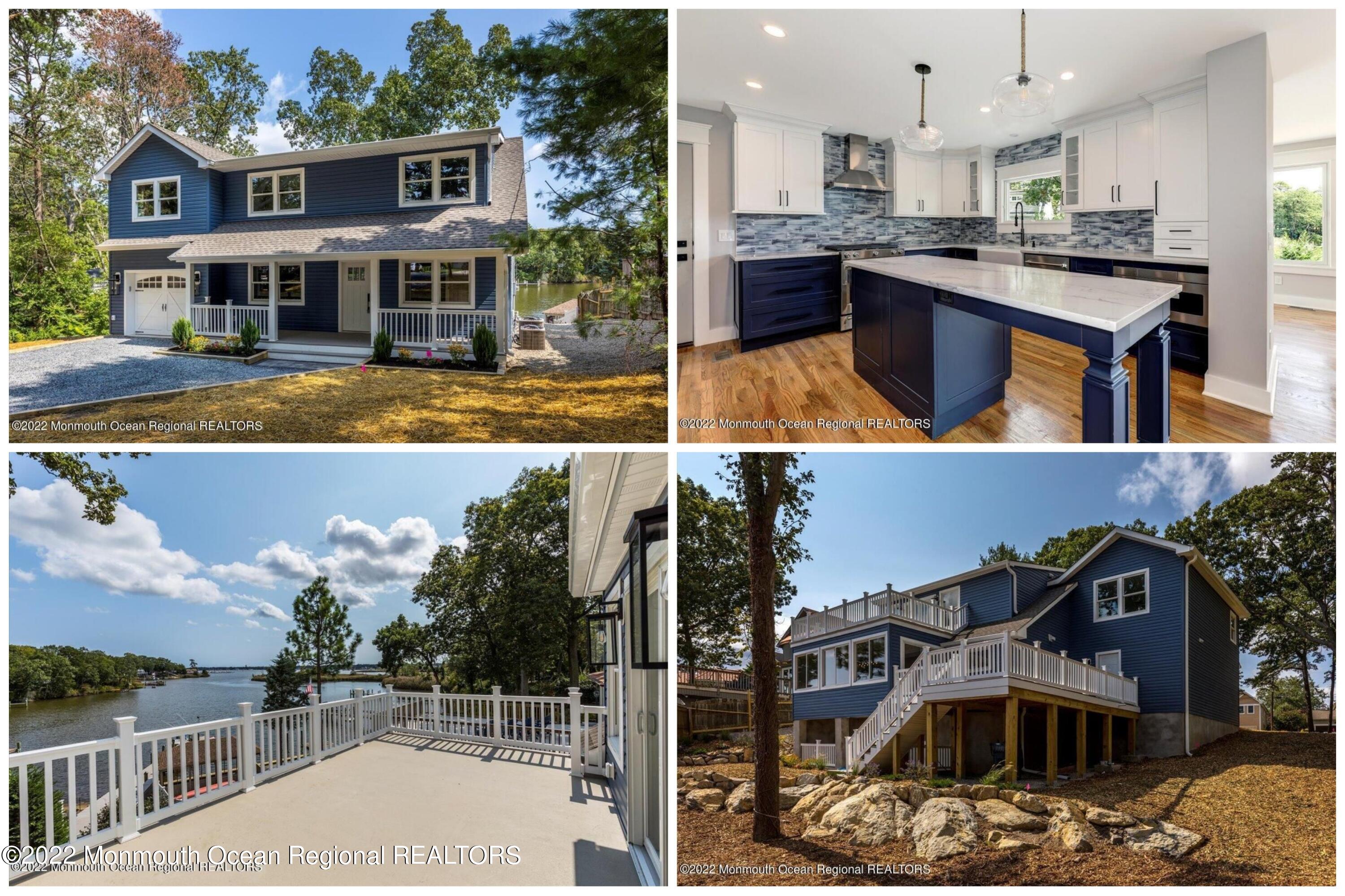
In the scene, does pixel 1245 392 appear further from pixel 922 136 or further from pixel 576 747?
pixel 576 747

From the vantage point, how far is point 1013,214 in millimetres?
8234

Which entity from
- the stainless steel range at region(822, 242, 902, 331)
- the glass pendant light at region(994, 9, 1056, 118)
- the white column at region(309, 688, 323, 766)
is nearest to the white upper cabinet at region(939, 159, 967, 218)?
the stainless steel range at region(822, 242, 902, 331)

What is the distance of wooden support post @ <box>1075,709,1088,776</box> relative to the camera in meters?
2.97

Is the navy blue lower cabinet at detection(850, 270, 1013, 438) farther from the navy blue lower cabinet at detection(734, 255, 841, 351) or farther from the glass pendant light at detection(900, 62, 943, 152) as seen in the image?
the navy blue lower cabinet at detection(734, 255, 841, 351)

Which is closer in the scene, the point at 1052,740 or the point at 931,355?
the point at 1052,740

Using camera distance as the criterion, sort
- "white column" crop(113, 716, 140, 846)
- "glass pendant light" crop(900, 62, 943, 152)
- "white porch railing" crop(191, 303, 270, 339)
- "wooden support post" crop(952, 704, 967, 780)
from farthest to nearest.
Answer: "white porch railing" crop(191, 303, 270, 339) → "glass pendant light" crop(900, 62, 943, 152) → "wooden support post" crop(952, 704, 967, 780) → "white column" crop(113, 716, 140, 846)

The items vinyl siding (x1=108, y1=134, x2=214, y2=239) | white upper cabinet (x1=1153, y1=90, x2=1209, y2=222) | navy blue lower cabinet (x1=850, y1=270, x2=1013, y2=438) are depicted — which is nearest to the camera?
navy blue lower cabinet (x1=850, y1=270, x2=1013, y2=438)

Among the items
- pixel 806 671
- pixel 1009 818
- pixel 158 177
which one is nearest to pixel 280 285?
pixel 158 177

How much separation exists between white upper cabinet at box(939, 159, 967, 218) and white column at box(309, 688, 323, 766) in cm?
882

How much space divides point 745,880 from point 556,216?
3422 millimetres

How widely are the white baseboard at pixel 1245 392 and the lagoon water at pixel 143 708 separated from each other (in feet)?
22.8

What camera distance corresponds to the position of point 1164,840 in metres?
2.60

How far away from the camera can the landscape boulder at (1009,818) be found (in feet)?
8.92

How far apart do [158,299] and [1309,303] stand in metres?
12.2
